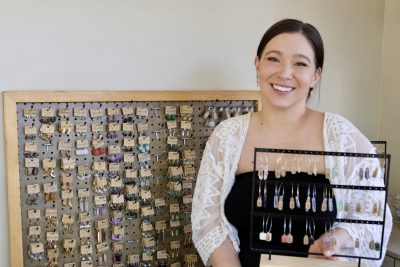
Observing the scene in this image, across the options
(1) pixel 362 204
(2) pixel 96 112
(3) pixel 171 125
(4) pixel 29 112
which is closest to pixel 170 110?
(3) pixel 171 125

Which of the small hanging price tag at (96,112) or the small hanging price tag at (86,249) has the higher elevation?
the small hanging price tag at (96,112)

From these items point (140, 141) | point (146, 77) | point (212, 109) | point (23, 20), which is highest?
point (23, 20)

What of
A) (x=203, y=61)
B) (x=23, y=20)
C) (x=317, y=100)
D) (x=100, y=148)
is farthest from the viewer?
(x=317, y=100)

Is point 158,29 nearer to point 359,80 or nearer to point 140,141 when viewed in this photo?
point 140,141

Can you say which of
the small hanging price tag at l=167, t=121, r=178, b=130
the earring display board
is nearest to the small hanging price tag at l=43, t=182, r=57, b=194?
the earring display board

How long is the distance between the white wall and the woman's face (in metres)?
0.42

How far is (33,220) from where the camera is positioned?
1.45 metres

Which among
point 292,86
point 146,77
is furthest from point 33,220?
point 292,86

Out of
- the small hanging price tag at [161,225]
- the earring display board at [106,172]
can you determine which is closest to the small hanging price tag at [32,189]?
the earring display board at [106,172]

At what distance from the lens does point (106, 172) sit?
1.54 metres

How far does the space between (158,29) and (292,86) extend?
0.56 metres

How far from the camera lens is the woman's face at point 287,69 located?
127 centimetres

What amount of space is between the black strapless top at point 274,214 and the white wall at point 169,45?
0.52 m

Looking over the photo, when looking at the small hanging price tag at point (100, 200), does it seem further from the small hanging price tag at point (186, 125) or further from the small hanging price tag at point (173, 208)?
the small hanging price tag at point (186, 125)
